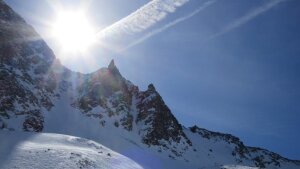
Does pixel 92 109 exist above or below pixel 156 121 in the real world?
below

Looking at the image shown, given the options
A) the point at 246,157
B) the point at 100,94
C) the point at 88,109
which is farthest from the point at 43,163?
the point at 246,157

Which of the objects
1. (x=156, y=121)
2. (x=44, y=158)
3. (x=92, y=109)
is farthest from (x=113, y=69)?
(x=44, y=158)

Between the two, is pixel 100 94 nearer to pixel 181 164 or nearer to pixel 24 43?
pixel 24 43

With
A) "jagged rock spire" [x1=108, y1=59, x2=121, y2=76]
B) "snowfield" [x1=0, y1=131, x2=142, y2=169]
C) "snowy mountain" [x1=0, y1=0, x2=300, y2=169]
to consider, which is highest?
"jagged rock spire" [x1=108, y1=59, x2=121, y2=76]

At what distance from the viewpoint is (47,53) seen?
122m

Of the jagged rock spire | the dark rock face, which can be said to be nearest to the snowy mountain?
the dark rock face

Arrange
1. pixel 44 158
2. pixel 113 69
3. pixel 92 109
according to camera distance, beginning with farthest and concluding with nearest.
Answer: pixel 113 69, pixel 92 109, pixel 44 158

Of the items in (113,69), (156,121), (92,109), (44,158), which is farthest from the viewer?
(113,69)

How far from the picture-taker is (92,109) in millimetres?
106312

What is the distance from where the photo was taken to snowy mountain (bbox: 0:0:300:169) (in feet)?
278

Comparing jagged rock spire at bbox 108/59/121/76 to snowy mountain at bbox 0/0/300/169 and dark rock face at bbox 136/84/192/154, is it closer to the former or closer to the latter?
snowy mountain at bbox 0/0/300/169

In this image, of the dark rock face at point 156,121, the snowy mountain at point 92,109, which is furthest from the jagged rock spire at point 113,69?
the dark rock face at point 156,121

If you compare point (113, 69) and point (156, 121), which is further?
point (113, 69)

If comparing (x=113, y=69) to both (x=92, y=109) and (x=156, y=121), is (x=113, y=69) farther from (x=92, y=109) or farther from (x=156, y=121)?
(x=156, y=121)
